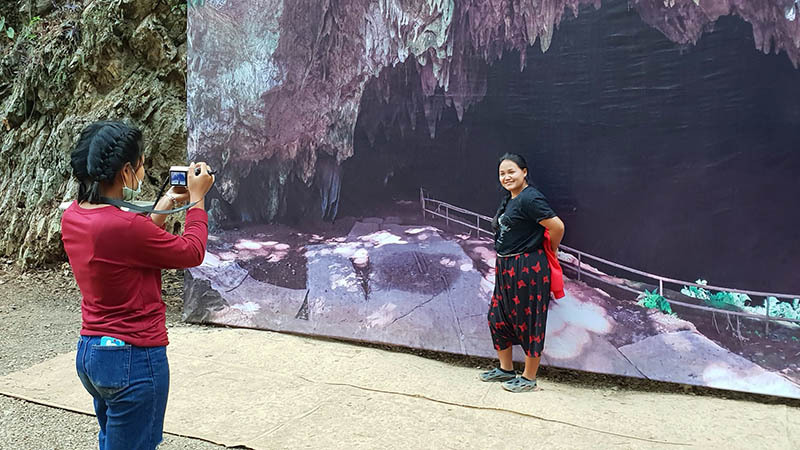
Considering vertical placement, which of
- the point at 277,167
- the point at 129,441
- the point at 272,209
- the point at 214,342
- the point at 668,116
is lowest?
the point at 214,342

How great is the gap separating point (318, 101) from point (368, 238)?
1239 mm

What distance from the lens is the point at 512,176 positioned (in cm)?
375

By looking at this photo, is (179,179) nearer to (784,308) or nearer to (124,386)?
(124,386)

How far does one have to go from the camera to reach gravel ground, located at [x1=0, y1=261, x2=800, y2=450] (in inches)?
124

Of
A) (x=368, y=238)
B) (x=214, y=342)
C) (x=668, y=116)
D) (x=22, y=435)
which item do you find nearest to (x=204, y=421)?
(x=22, y=435)

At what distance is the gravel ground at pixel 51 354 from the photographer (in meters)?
3.16

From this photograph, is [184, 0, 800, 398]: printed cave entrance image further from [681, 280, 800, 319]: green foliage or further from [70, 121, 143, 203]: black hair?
[70, 121, 143, 203]: black hair

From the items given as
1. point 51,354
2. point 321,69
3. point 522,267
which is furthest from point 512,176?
point 51,354

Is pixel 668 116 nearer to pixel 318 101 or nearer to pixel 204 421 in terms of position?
pixel 318 101

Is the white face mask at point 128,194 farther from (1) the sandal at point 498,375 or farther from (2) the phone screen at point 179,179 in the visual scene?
(1) the sandal at point 498,375

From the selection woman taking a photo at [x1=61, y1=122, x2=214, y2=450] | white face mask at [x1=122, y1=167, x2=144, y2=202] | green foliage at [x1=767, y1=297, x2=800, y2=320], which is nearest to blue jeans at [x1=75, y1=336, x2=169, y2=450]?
woman taking a photo at [x1=61, y1=122, x2=214, y2=450]

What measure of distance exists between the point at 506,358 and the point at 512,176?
122cm

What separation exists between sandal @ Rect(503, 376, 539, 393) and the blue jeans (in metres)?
2.44

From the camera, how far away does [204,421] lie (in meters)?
3.32
